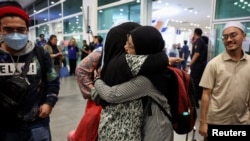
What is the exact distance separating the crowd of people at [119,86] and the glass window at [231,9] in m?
3.04

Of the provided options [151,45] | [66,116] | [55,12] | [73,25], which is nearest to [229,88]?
[151,45]

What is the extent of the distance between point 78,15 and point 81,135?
10.1 metres

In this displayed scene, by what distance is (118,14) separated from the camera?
8.23 m

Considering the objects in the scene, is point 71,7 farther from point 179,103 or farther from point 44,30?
point 179,103

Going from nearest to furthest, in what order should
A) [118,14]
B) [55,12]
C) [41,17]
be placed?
1. [118,14]
2. [55,12]
3. [41,17]

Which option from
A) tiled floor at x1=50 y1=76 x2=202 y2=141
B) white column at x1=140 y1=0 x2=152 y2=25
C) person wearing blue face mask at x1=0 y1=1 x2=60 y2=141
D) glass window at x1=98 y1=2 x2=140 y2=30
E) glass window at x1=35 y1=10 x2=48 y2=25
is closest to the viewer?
person wearing blue face mask at x1=0 y1=1 x2=60 y2=141

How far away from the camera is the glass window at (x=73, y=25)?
10858 mm

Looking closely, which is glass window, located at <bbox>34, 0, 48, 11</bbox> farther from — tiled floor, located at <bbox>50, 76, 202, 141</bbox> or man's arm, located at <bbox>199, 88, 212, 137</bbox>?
man's arm, located at <bbox>199, 88, 212, 137</bbox>

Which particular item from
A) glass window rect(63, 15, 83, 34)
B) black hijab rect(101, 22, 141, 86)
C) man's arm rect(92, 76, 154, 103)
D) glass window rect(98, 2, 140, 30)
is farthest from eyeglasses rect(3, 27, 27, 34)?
glass window rect(63, 15, 83, 34)

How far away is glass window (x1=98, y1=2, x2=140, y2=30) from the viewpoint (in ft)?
24.3

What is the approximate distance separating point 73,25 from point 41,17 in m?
5.73

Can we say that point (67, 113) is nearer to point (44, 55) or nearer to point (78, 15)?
point (44, 55)

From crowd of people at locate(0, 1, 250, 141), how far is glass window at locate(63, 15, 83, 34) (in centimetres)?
952

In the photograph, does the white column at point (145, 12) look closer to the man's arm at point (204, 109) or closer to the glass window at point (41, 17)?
the man's arm at point (204, 109)
